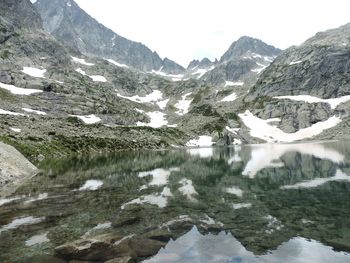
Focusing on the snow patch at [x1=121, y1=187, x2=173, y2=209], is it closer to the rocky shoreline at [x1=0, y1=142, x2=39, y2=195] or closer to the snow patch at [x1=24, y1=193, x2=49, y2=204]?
the snow patch at [x1=24, y1=193, x2=49, y2=204]

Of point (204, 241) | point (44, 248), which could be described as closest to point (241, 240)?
point (204, 241)

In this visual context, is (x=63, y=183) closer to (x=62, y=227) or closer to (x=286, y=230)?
(x=62, y=227)

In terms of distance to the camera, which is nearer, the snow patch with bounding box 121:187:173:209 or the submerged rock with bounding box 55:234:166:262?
the submerged rock with bounding box 55:234:166:262

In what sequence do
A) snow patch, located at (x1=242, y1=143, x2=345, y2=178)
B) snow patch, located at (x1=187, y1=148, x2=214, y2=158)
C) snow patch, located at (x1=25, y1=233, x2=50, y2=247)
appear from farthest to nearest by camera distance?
1. snow patch, located at (x1=187, y1=148, x2=214, y2=158)
2. snow patch, located at (x1=242, y1=143, x2=345, y2=178)
3. snow patch, located at (x1=25, y1=233, x2=50, y2=247)

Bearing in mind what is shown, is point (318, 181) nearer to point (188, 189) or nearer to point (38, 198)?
point (188, 189)

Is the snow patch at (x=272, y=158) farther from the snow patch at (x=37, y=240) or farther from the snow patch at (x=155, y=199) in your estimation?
the snow patch at (x=37, y=240)

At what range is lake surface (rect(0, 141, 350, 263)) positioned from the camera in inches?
864

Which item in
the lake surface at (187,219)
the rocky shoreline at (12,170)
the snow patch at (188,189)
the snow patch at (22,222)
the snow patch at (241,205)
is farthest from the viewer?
the rocky shoreline at (12,170)

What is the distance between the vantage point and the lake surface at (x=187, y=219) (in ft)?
72.0

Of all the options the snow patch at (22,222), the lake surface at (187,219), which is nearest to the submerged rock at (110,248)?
the lake surface at (187,219)

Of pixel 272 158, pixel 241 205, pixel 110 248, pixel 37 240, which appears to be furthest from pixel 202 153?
pixel 110 248

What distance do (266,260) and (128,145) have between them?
515 ft

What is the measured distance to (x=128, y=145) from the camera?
17525 centimetres

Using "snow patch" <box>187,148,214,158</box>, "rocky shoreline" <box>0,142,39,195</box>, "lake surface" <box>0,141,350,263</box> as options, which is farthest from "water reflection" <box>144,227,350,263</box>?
"snow patch" <box>187,148,214,158</box>
